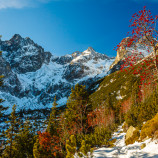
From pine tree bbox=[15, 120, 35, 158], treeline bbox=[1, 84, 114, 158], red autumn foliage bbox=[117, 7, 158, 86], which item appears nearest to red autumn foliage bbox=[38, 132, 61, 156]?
treeline bbox=[1, 84, 114, 158]

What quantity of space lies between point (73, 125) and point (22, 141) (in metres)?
13.0

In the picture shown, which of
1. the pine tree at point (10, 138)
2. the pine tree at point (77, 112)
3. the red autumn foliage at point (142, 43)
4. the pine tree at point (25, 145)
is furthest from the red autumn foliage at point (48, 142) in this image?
the red autumn foliage at point (142, 43)

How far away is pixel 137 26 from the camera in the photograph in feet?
25.2

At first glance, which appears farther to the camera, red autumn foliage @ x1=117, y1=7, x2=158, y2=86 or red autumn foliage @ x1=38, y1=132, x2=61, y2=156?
red autumn foliage @ x1=38, y1=132, x2=61, y2=156

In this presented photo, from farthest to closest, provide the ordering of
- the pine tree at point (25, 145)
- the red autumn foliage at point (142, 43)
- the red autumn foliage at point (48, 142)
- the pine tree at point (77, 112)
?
the pine tree at point (25, 145), the red autumn foliage at point (48, 142), the pine tree at point (77, 112), the red autumn foliage at point (142, 43)

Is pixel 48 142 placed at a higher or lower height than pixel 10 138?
lower

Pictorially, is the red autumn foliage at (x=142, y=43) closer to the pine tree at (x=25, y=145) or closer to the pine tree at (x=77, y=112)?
the pine tree at (x=77, y=112)

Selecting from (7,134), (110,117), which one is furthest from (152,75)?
(110,117)

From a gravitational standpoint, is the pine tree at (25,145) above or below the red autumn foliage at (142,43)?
below

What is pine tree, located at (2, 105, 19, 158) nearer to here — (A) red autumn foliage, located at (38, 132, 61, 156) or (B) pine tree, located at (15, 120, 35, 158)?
(B) pine tree, located at (15, 120, 35, 158)

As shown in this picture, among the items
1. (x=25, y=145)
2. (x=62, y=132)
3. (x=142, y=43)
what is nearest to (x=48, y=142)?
(x=62, y=132)

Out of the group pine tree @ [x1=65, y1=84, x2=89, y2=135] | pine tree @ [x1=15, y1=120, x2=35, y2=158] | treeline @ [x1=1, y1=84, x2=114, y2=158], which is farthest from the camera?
pine tree @ [x1=15, y1=120, x2=35, y2=158]

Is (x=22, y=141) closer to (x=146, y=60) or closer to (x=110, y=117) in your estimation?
(x=146, y=60)

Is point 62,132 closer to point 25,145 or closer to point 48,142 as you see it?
point 48,142
